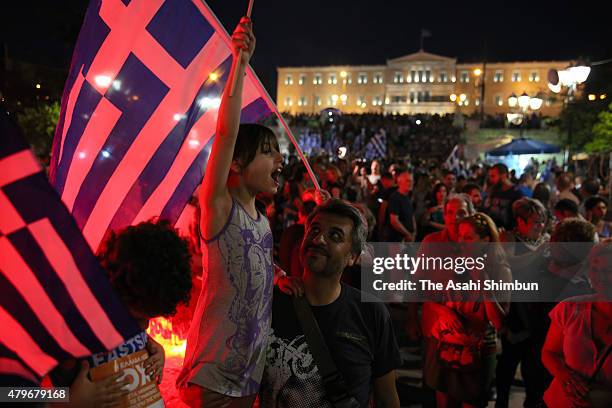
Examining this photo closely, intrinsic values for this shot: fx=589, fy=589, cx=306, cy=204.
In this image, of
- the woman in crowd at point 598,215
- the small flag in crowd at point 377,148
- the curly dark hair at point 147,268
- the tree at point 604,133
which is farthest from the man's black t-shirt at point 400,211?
the tree at point 604,133

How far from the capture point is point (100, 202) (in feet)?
10.1

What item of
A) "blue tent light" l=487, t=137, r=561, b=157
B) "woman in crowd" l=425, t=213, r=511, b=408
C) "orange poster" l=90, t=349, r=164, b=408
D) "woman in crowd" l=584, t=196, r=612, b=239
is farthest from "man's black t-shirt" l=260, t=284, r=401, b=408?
"blue tent light" l=487, t=137, r=561, b=157

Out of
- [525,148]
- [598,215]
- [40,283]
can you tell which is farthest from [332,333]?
[525,148]

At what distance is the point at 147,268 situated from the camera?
180 cm

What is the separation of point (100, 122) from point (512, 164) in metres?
24.7

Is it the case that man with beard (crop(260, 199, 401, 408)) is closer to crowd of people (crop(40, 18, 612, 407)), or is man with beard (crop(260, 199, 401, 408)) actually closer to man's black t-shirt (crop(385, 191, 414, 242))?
crowd of people (crop(40, 18, 612, 407))

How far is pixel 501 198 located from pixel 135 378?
295 inches

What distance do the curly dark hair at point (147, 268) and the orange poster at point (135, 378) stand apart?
0.14 metres

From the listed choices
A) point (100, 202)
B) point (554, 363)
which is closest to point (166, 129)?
point (100, 202)

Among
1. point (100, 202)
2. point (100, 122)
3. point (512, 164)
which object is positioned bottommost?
point (100, 202)

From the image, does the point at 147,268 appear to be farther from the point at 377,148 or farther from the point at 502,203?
the point at 377,148

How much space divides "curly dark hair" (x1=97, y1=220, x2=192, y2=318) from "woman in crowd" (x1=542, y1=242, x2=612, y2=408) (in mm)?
2000

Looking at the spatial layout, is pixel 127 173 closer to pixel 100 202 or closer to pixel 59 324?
pixel 100 202

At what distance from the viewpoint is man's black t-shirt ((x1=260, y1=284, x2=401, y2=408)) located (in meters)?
2.12
